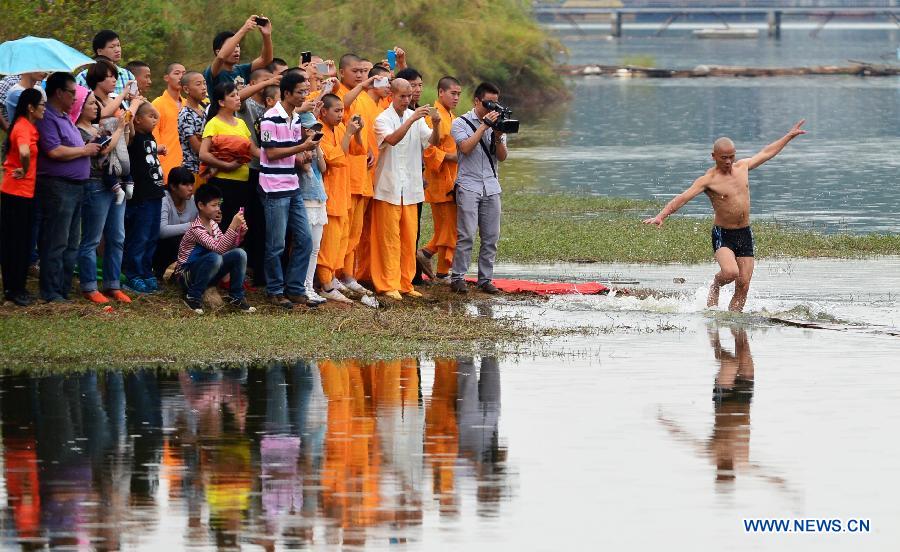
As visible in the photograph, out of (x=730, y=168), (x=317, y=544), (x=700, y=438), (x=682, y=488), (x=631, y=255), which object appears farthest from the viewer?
(x=631, y=255)

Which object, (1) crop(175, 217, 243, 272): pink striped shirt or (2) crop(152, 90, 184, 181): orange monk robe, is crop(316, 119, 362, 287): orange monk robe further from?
(2) crop(152, 90, 184, 181): orange monk robe

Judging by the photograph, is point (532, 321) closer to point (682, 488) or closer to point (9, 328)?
point (9, 328)

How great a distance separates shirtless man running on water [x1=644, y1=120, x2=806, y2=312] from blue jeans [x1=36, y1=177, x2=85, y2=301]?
4945 millimetres

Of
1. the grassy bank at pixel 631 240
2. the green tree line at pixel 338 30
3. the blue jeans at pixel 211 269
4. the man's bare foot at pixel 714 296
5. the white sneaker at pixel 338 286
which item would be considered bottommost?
the grassy bank at pixel 631 240

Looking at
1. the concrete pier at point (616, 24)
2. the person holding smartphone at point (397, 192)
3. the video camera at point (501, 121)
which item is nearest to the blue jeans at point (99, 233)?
the person holding smartphone at point (397, 192)

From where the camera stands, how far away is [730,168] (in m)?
15.9

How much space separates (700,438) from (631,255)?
9.83 metres

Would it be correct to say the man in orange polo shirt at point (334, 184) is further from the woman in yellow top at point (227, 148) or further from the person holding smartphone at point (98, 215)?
the person holding smartphone at point (98, 215)

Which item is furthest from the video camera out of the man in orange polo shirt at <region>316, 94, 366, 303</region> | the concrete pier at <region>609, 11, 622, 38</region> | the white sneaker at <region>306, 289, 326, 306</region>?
the concrete pier at <region>609, 11, 622, 38</region>

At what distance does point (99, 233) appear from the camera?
14.2 metres

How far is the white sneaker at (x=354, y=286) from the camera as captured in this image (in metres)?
15.4

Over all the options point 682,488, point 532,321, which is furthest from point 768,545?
point 532,321

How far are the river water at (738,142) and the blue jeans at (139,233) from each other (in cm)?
1178

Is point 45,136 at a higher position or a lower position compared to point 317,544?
higher
